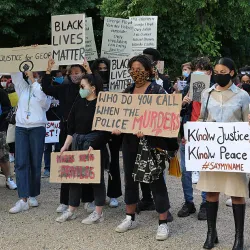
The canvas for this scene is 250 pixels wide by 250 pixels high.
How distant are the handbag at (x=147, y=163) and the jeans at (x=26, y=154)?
5.47 ft

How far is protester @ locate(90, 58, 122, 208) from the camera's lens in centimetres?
664

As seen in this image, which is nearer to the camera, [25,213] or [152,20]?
[25,213]

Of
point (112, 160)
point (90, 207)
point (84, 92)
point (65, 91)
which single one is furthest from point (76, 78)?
point (90, 207)

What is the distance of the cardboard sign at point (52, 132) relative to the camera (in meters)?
9.12

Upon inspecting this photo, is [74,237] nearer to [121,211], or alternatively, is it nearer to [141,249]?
[141,249]

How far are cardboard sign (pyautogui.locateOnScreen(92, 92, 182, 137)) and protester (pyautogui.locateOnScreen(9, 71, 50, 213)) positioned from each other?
111 centimetres

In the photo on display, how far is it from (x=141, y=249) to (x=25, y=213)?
6.56 feet

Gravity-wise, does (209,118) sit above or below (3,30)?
below

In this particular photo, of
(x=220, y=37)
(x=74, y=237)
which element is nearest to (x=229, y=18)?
(x=220, y=37)

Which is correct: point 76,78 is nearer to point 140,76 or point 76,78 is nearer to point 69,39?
point 69,39

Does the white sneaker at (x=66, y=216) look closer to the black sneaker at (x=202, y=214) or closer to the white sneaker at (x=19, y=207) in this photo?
the white sneaker at (x=19, y=207)

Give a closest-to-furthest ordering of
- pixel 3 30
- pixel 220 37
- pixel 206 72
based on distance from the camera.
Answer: pixel 206 72
pixel 3 30
pixel 220 37

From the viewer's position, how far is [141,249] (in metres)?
5.18

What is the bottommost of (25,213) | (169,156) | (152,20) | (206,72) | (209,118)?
(25,213)
